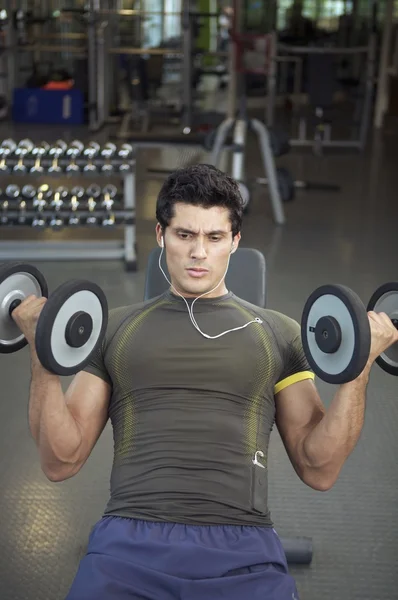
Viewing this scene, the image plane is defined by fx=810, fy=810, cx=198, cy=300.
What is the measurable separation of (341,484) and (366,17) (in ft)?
34.9

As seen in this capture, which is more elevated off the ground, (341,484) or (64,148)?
(64,148)

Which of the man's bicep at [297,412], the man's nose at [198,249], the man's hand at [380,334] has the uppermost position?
the man's nose at [198,249]

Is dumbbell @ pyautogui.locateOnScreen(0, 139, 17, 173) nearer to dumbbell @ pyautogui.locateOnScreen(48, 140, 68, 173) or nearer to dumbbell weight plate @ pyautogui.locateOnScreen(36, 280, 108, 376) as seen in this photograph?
dumbbell @ pyautogui.locateOnScreen(48, 140, 68, 173)

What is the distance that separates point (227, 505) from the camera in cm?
132

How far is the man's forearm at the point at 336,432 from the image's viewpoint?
1329 mm

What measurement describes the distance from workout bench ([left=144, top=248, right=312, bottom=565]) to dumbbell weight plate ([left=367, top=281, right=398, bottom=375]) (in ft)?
1.33

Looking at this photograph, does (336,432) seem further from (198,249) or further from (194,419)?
(198,249)

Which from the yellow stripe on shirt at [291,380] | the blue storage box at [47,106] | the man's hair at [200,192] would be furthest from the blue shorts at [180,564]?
the blue storage box at [47,106]

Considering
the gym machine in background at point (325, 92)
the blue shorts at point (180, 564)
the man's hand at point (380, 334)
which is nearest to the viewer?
the blue shorts at point (180, 564)

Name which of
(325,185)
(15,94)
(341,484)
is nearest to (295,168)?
(325,185)

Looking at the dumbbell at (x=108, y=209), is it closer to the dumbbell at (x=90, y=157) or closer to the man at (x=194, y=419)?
the dumbbell at (x=90, y=157)

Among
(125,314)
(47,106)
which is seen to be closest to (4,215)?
(125,314)

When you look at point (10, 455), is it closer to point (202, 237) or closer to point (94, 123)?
point (202, 237)

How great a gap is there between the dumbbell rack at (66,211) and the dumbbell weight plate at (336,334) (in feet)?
8.32
